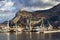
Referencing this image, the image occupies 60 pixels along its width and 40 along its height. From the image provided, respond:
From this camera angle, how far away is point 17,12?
170500 mm

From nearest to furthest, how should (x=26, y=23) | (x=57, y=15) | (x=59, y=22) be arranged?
(x=26, y=23) → (x=59, y=22) → (x=57, y=15)

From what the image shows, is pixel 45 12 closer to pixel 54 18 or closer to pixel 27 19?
pixel 54 18

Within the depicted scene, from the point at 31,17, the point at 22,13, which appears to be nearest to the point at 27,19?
the point at 31,17

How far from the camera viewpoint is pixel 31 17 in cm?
15938

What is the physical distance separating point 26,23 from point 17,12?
28.9 metres

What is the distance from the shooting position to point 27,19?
154 metres

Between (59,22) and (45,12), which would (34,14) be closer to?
(45,12)

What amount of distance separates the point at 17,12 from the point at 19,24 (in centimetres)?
2654

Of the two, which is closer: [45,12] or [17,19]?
[17,19]

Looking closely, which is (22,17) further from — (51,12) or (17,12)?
(51,12)

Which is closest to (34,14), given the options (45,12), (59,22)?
(45,12)

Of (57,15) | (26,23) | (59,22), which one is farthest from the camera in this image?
(57,15)

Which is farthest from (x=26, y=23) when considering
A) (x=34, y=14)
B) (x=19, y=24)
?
(x=34, y=14)

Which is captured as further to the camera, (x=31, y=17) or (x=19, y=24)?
(x=31, y=17)
